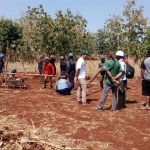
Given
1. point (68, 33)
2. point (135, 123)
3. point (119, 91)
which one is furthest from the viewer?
point (68, 33)

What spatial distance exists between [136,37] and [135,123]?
44.2 ft

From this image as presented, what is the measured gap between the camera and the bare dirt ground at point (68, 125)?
17.0 feet

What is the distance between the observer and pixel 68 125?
21.2 ft

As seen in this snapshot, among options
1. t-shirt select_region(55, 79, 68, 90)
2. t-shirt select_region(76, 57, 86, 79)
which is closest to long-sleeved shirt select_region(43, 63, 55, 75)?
t-shirt select_region(55, 79, 68, 90)

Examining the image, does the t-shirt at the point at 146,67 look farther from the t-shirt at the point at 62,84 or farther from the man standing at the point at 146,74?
the t-shirt at the point at 62,84

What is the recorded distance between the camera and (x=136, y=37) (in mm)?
19578

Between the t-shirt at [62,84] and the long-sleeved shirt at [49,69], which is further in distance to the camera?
the long-sleeved shirt at [49,69]

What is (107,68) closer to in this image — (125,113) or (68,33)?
(125,113)

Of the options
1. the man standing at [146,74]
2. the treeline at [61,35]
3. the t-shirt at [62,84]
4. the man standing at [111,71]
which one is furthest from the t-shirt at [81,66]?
the treeline at [61,35]

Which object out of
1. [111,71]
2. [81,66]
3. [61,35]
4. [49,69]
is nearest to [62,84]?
[49,69]

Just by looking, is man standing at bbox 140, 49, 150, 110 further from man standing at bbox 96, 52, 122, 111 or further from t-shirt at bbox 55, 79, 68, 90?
t-shirt at bbox 55, 79, 68, 90

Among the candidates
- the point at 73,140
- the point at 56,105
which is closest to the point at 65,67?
the point at 56,105

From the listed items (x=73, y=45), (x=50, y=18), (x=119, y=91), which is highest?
(x=50, y=18)

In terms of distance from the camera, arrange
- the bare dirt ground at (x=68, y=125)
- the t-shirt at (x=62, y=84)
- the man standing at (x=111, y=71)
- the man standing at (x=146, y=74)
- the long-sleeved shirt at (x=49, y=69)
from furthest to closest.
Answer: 1. the long-sleeved shirt at (x=49, y=69)
2. the t-shirt at (x=62, y=84)
3. the man standing at (x=146, y=74)
4. the man standing at (x=111, y=71)
5. the bare dirt ground at (x=68, y=125)
